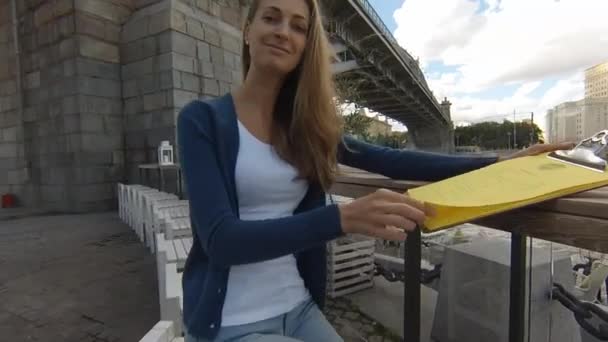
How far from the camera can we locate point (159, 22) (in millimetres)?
6414

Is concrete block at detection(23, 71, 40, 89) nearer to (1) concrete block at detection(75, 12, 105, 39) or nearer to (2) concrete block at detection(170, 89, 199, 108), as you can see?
(1) concrete block at detection(75, 12, 105, 39)

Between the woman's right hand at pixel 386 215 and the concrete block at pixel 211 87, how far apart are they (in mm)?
6540

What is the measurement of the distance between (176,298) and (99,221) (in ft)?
17.7

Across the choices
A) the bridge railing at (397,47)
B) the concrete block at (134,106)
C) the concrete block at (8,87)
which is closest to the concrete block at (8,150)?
the concrete block at (8,87)

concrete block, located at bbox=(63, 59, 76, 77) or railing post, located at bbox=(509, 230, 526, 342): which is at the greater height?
concrete block, located at bbox=(63, 59, 76, 77)

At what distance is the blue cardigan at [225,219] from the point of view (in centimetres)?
78

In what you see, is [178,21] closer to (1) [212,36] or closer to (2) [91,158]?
(1) [212,36]

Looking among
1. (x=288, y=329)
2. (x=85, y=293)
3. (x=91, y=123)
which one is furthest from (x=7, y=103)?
(x=288, y=329)

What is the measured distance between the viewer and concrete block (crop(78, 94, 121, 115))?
21.4 feet

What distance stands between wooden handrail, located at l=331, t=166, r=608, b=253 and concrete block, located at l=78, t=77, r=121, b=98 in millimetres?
7132

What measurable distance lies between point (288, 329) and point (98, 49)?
23.3 feet

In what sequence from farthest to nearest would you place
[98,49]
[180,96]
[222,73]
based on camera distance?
[222,73] → [98,49] → [180,96]

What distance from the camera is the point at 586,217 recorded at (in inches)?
27.3

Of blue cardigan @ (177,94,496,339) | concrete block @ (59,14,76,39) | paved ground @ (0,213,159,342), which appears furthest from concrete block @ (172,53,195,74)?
blue cardigan @ (177,94,496,339)
